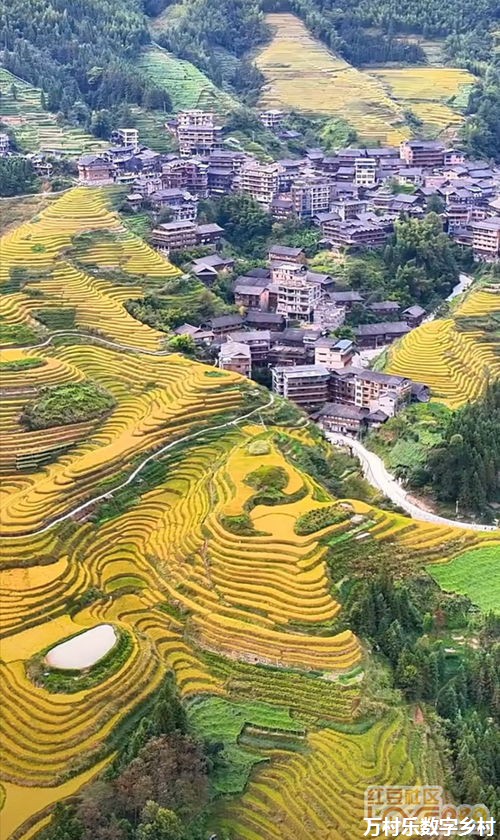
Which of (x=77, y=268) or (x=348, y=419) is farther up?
(x=77, y=268)

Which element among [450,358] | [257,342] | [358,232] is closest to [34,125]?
[358,232]

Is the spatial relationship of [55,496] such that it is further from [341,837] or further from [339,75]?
[339,75]

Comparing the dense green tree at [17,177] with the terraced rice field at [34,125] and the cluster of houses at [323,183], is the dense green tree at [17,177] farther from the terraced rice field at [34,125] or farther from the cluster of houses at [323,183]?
the terraced rice field at [34,125]

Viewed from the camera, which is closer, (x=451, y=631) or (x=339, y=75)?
(x=451, y=631)

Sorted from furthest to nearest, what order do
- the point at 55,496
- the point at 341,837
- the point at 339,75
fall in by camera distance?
the point at 339,75 → the point at 55,496 → the point at 341,837

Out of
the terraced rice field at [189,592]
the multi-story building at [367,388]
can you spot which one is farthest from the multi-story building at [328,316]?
the terraced rice field at [189,592]

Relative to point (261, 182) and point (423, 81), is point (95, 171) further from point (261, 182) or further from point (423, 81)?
point (423, 81)

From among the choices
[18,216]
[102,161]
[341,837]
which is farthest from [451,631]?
[102,161]
